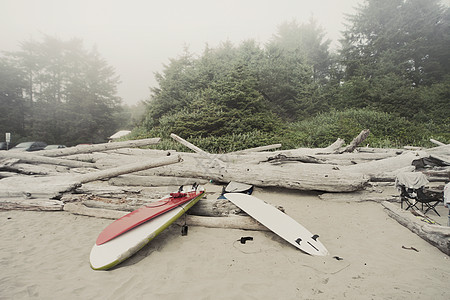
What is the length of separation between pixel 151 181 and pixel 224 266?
15.7 feet

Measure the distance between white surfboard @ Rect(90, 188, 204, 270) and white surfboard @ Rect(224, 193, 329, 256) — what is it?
1370 mm

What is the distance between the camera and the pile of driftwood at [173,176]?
445 cm

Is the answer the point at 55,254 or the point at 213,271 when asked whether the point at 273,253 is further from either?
the point at 55,254

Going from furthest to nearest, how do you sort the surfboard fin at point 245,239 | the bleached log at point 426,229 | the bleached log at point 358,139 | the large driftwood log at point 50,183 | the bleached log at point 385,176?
the bleached log at point 358,139
the bleached log at point 385,176
the large driftwood log at point 50,183
the surfboard fin at point 245,239
the bleached log at point 426,229

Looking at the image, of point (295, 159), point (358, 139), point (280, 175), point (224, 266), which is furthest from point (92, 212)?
point (358, 139)

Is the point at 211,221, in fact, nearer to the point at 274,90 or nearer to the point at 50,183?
the point at 50,183

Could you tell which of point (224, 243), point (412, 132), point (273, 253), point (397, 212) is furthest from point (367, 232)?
point (412, 132)

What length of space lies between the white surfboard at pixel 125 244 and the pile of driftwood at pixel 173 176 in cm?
86

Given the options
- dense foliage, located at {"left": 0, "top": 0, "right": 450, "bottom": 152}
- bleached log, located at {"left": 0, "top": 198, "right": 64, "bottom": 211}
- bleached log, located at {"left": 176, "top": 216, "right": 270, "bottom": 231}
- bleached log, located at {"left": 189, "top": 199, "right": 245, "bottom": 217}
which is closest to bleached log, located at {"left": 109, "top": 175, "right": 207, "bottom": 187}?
bleached log, located at {"left": 0, "top": 198, "right": 64, "bottom": 211}

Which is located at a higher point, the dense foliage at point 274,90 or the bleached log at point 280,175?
the dense foliage at point 274,90

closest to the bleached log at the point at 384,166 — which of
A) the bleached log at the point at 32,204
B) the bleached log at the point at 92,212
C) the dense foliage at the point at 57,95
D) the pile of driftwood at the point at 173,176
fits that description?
the pile of driftwood at the point at 173,176

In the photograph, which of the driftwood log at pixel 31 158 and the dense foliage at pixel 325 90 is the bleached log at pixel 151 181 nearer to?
the driftwood log at pixel 31 158

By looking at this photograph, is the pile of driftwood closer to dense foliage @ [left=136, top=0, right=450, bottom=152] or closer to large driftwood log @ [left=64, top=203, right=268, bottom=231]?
large driftwood log @ [left=64, top=203, right=268, bottom=231]

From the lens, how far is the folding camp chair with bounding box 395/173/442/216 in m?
4.62
